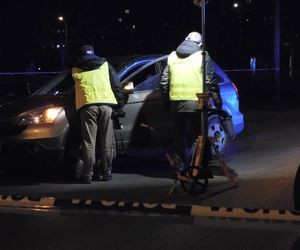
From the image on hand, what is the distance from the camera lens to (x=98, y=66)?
8055 millimetres

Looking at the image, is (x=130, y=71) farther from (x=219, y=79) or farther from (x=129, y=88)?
(x=219, y=79)

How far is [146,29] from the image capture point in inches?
2382

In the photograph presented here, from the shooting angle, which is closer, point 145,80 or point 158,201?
point 158,201

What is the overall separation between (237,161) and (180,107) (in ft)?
7.06

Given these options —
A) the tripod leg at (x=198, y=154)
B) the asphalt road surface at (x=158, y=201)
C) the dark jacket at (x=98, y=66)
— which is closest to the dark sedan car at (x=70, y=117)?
the dark jacket at (x=98, y=66)

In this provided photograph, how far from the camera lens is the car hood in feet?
27.2

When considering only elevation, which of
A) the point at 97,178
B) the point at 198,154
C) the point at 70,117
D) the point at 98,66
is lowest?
the point at 97,178

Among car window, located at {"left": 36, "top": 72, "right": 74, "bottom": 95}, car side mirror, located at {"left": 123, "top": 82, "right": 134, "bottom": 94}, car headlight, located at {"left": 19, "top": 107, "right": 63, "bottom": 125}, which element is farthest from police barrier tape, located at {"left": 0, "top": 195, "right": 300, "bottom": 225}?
car window, located at {"left": 36, "top": 72, "right": 74, "bottom": 95}

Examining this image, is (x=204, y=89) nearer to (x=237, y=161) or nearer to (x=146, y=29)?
(x=237, y=161)

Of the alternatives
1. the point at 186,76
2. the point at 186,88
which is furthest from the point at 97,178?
the point at 186,76

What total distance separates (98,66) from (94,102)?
0.48 meters

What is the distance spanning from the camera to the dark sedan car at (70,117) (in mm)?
8109

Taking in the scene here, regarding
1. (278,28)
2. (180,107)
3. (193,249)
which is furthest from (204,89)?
(278,28)

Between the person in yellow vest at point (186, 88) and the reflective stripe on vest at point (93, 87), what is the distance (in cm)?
73
